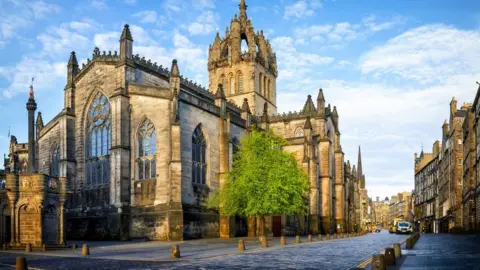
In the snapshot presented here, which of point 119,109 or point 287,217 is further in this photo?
point 287,217

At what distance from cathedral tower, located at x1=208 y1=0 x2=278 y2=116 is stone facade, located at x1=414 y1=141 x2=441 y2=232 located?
44.5 metres

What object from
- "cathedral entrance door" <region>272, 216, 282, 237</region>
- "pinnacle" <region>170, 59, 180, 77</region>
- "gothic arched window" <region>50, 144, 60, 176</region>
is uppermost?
"pinnacle" <region>170, 59, 180, 77</region>

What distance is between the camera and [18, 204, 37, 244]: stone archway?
90.4 feet

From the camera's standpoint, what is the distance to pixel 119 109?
39531 mm

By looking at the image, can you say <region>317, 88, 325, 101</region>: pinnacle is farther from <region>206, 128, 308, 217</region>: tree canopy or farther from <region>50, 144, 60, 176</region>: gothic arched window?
<region>50, 144, 60, 176</region>: gothic arched window

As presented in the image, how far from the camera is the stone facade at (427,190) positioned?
100438 mm

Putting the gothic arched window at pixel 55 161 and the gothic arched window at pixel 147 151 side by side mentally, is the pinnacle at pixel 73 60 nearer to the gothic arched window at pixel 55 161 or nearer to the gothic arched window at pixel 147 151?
the gothic arched window at pixel 55 161

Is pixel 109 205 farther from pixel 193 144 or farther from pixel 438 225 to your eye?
pixel 438 225

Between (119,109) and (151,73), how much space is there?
6.51 meters

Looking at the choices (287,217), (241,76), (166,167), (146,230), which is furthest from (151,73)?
(241,76)

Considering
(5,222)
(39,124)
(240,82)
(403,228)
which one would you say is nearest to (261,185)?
(5,222)

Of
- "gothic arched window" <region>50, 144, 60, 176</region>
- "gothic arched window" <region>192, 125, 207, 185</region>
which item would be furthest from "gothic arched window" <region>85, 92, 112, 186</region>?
"gothic arched window" <region>192, 125, 207, 185</region>

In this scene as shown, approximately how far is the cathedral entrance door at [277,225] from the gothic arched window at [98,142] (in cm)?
1975

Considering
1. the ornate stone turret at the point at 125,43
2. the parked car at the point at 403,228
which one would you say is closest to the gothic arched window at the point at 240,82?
the parked car at the point at 403,228
